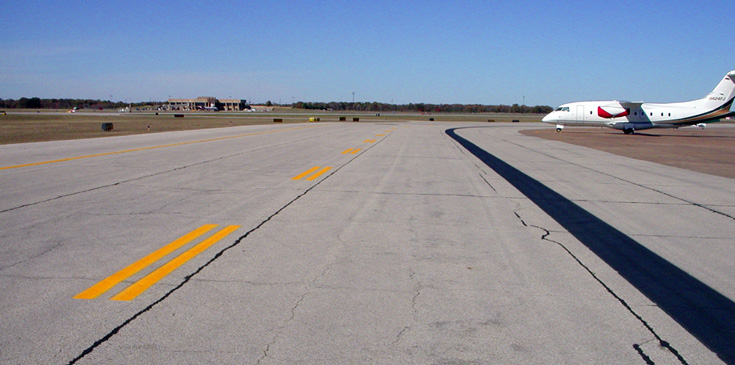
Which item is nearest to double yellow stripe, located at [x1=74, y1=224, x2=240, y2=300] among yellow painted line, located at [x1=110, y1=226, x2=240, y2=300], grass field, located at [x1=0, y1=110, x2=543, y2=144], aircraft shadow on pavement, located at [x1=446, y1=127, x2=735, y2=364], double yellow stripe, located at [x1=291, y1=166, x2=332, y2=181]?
yellow painted line, located at [x1=110, y1=226, x2=240, y2=300]

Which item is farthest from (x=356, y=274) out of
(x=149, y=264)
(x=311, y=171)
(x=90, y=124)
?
(x=90, y=124)

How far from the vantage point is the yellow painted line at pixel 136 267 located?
450 cm

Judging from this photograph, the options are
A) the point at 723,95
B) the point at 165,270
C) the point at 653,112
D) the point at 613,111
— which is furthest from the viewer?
the point at 613,111

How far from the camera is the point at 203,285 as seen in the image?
4758 millimetres

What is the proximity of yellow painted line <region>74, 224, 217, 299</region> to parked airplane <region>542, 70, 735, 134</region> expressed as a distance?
3997cm

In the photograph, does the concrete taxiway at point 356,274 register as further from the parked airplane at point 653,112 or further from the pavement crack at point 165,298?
the parked airplane at point 653,112

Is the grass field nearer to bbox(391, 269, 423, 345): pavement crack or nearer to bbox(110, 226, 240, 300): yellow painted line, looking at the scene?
bbox(110, 226, 240, 300): yellow painted line

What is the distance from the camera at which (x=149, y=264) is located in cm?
532

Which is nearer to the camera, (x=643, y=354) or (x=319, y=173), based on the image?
(x=643, y=354)

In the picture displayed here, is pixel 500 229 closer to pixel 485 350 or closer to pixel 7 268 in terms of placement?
pixel 485 350

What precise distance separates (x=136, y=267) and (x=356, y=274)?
223 cm

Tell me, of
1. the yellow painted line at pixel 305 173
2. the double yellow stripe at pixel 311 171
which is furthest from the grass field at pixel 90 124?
the double yellow stripe at pixel 311 171

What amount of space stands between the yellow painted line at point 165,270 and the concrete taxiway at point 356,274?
3 centimetres

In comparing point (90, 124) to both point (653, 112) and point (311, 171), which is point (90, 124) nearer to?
point (311, 171)
